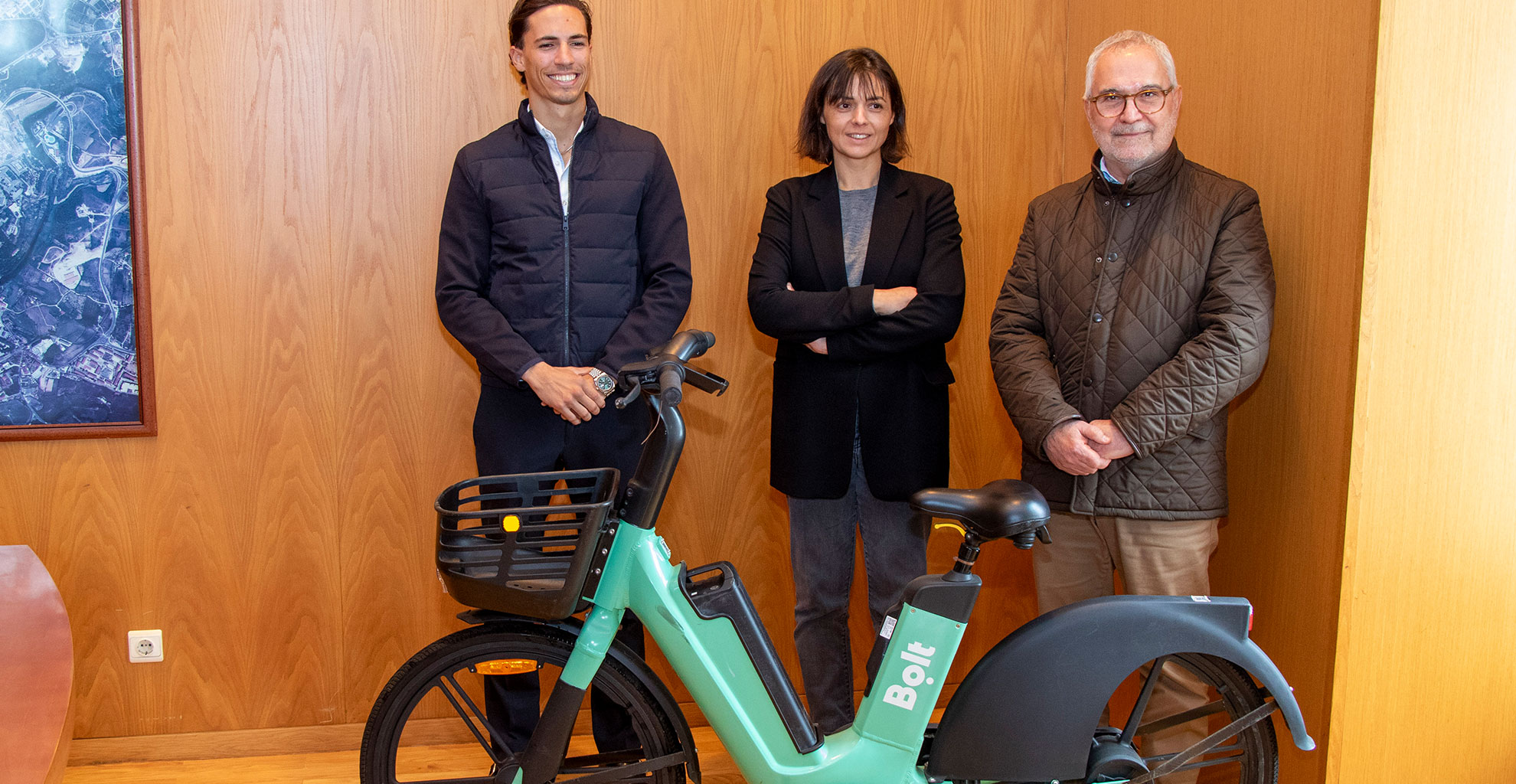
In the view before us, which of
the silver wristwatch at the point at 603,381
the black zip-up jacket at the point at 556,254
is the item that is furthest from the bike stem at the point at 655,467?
the black zip-up jacket at the point at 556,254

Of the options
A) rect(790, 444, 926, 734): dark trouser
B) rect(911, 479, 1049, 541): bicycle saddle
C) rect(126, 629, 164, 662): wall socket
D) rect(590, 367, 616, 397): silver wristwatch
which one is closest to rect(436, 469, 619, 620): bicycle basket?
rect(590, 367, 616, 397): silver wristwatch

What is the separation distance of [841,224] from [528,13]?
0.85m

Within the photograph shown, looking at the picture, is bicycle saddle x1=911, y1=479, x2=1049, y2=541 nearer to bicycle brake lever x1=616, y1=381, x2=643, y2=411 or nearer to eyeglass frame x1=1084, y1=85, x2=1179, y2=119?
bicycle brake lever x1=616, y1=381, x2=643, y2=411

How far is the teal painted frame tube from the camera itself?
1.72m

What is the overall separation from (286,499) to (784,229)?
1.50 meters

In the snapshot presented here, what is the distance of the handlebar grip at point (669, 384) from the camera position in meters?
1.66

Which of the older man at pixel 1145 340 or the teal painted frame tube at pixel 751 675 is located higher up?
the older man at pixel 1145 340

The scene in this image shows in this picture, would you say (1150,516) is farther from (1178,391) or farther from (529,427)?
(529,427)

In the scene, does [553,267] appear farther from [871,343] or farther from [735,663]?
[735,663]

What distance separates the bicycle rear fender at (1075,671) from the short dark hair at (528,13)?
1617 mm

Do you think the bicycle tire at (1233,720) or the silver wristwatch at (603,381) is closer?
the bicycle tire at (1233,720)

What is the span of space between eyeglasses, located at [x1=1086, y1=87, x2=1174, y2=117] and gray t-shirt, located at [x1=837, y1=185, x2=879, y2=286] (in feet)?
1.91

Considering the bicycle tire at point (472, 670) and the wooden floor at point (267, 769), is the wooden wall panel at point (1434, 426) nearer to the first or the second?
the bicycle tire at point (472, 670)

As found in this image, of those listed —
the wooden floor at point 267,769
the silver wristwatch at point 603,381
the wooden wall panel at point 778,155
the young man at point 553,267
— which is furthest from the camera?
the wooden wall panel at point 778,155
